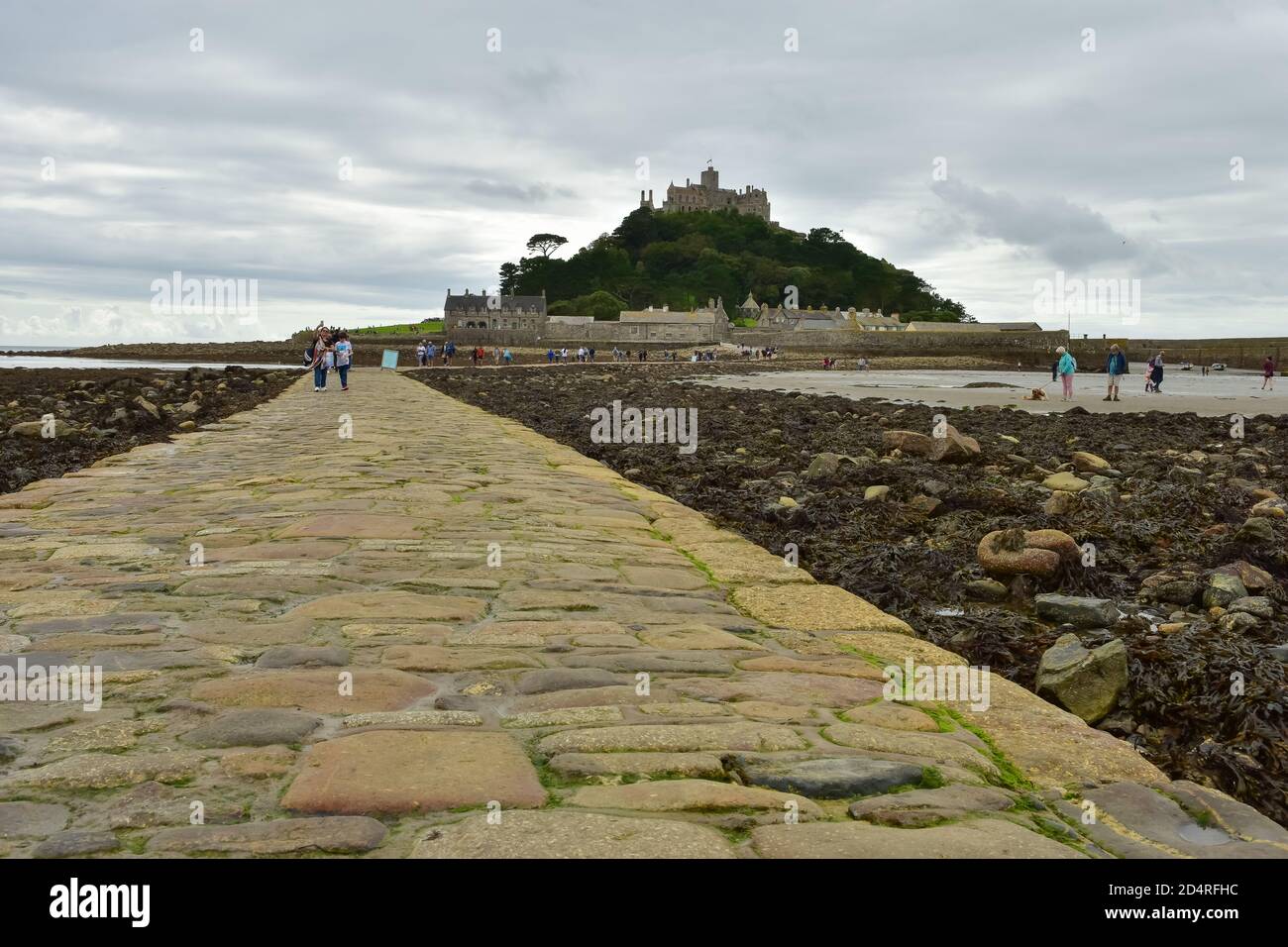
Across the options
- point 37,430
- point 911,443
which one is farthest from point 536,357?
point 911,443

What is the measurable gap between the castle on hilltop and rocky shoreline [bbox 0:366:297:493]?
414 feet

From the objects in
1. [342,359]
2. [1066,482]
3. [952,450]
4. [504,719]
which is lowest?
[504,719]

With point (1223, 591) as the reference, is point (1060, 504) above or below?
above

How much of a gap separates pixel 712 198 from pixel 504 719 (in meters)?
154

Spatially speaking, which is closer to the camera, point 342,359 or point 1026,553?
point 1026,553

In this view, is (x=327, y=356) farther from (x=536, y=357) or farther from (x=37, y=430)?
(x=536, y=357)

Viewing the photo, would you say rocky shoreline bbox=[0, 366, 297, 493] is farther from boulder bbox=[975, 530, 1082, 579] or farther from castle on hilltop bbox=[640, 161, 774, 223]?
castle on hilltop bbox=[640, 161, 774, 223]

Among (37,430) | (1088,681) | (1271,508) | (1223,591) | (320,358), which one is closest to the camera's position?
(1088,681)

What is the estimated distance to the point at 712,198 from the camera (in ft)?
495

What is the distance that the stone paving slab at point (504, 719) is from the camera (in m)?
2.09

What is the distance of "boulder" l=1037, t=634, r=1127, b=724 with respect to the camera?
365 centimetres

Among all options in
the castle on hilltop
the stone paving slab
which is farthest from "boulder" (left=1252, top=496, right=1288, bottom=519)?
the castle on hilltop

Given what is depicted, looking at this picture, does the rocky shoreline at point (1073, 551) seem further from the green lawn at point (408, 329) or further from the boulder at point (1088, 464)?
the green lawn at point (408, 329)
